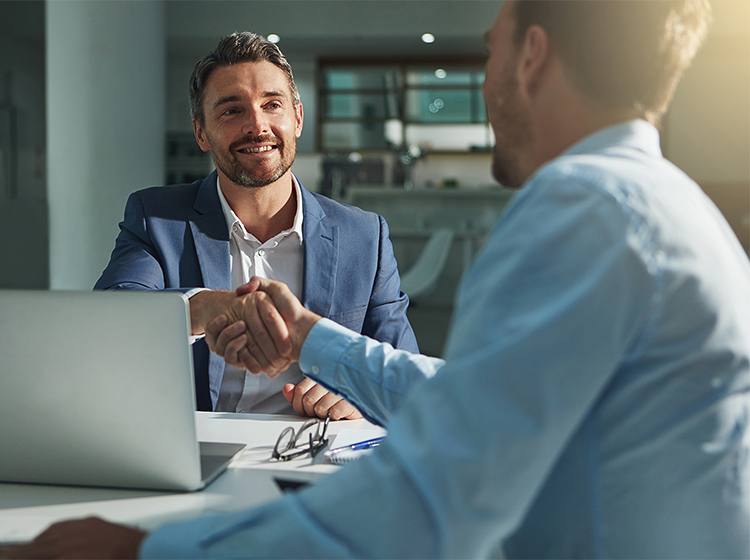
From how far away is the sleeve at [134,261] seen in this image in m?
1.42

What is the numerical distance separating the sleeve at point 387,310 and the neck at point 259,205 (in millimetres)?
264

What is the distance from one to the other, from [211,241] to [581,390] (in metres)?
1.19

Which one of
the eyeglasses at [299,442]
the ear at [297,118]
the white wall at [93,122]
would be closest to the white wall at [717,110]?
the white wall at [93,122]

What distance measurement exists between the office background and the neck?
95.4 inches

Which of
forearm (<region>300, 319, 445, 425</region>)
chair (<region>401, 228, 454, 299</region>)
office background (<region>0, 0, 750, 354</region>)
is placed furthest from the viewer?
chair (<region>401, 228, 454, 299</region>)

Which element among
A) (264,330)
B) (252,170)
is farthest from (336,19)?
(264,330)

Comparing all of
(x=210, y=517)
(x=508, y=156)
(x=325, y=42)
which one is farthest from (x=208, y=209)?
(x=325, y=42)

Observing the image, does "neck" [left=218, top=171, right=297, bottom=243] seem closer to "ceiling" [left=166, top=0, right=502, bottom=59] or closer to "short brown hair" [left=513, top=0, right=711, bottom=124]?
"short brown hair" [left=513, top=0, right=711, bottom=124]

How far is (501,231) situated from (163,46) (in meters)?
5.61

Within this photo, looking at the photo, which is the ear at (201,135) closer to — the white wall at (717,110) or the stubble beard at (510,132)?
the stubble beard at (510,132)

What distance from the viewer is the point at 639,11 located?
0.62 m

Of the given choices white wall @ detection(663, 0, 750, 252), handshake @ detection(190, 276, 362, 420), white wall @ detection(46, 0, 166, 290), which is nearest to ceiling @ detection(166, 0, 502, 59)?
white wall @ detection(663, 0, 750, 252)

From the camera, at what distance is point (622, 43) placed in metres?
0.62

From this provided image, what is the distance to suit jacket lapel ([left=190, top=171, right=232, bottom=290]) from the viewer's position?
150 centimetres
